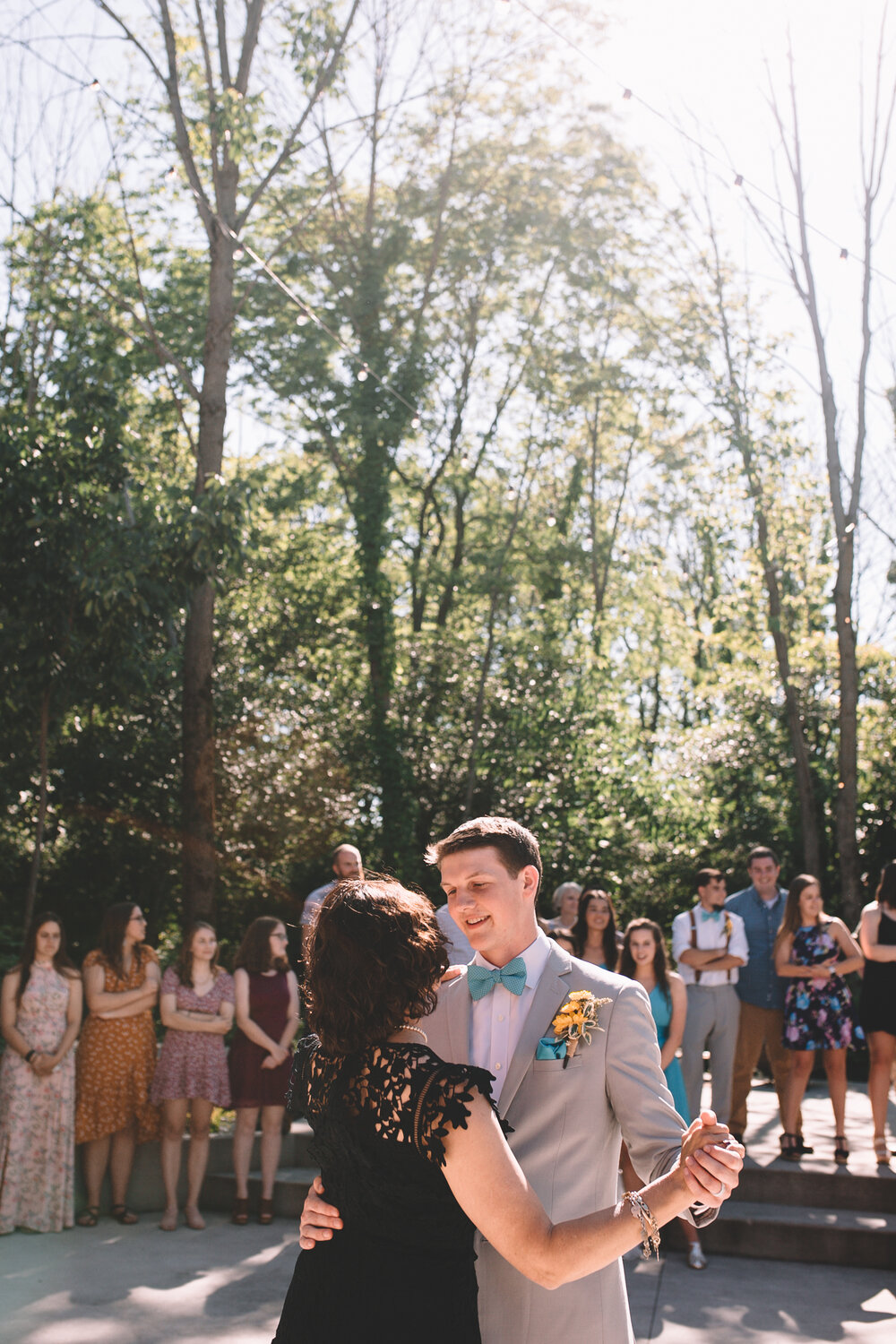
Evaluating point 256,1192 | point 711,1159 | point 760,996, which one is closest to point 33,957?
point 256,1192

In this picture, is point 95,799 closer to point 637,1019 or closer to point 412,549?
point 412,549

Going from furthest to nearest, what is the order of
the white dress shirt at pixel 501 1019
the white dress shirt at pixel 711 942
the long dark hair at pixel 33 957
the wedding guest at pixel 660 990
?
the white dress shirt at pixel 711 942 < the long dark hair at pixel 33 957 < the wedding guest at pixel 660 990 < the white dress shirt at pixel 501 1019

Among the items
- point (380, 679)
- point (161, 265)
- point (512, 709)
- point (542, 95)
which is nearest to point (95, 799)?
point (380, 679)

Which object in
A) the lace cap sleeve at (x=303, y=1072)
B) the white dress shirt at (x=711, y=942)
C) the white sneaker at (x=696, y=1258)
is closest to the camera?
the lace cap sleeve at (x=303, y=1072)

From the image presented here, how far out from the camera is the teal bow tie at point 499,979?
7.96 ft

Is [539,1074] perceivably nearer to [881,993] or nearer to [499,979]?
[499,979]

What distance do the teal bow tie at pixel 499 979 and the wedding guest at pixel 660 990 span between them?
4.28 meters

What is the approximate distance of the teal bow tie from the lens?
2.43 meters

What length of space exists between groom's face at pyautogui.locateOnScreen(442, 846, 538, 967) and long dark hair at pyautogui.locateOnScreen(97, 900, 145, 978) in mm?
5087

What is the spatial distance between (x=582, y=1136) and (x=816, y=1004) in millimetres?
5836

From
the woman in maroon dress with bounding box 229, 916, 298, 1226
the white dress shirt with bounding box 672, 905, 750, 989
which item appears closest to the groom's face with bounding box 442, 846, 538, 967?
the woman in maroon dress with bounding box 229, 916, 298, 1226

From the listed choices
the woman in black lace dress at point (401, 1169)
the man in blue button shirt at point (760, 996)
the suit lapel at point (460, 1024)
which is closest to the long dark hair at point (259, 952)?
the man in blue button shirt at point (760, 996)

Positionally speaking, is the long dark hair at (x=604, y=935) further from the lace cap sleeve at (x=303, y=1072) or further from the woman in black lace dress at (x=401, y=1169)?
the woman in black lace dress at (x=401, y=1169)

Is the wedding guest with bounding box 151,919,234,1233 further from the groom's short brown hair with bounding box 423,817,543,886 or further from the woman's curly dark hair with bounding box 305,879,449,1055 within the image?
the woman's curly dark hair with bounding box 305,879,449,1055
